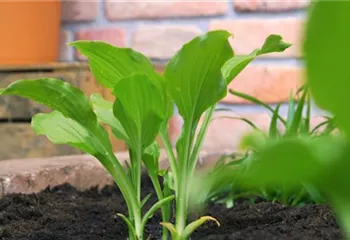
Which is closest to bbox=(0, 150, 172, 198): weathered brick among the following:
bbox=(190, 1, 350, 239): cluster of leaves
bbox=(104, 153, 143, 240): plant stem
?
bbox=(104, 153, 143, 240): plant stem

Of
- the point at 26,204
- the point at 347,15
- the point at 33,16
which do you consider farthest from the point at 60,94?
the point at 33,16

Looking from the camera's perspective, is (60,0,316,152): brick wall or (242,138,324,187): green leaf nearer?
(242,138,324,187): green leaf

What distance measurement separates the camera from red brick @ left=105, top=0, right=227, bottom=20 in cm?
160

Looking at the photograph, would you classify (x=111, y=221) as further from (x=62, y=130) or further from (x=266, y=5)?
(x=266, y=5)

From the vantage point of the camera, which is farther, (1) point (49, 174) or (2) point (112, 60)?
(1) point (49, 174)

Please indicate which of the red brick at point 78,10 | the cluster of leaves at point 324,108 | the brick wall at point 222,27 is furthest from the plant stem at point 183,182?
the red brick at point 78,10

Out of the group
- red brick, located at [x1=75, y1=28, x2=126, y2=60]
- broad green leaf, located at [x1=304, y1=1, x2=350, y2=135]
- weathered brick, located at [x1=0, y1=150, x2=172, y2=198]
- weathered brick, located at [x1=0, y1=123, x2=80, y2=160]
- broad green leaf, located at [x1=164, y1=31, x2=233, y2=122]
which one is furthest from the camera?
red brick, located at [x1=75, y1=28, x2=126, y2=60]

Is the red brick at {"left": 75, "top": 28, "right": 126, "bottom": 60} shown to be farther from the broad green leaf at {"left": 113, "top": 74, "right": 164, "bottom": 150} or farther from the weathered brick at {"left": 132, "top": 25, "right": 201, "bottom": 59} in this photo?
the broad green leaf at {"left": 113, "top": 74, "right": 164, "bottom": 150}

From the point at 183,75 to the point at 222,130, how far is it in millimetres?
1034

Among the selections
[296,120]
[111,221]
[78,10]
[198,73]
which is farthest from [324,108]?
[78,10]

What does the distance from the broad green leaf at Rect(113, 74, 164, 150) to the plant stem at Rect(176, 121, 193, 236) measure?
0.03 metres

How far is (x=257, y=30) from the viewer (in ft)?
5.14

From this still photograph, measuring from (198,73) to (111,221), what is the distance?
349 mm

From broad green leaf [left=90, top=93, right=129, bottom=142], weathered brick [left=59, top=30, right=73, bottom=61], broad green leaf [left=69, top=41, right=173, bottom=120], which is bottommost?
weathered brick [left=59, top=30, right=73, bottom=61]
